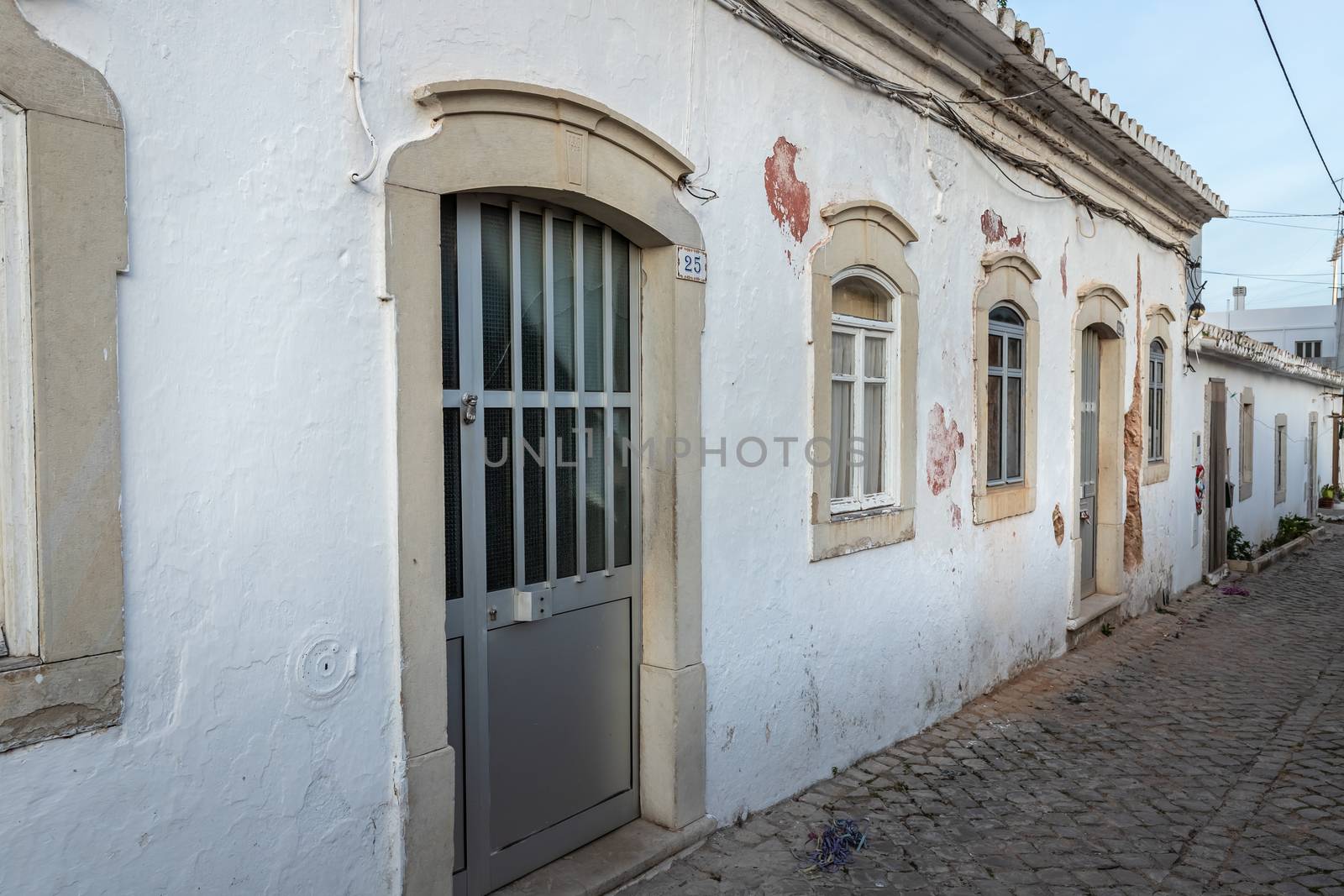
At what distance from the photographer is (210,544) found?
2.53 meters

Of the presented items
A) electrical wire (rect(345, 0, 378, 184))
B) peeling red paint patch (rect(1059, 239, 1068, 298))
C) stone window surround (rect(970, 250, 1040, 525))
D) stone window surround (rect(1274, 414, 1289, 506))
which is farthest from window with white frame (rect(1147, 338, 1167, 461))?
electrical wire (rect(345, 0, 378, 184))

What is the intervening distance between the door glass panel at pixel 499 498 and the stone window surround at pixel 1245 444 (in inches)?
521

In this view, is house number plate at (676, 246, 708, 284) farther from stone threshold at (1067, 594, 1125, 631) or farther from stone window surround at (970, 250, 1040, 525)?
stone threshold at (1067, 594, 1125, 631)

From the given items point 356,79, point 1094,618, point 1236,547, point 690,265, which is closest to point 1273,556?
point 1236,547

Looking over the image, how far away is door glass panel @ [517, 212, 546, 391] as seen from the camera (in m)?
3.54

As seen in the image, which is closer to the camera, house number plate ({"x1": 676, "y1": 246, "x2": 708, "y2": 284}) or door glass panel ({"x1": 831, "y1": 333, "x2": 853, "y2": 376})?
house number plate ({"x1": 676, "y1": 246, "x2": 708, "y2": 284})

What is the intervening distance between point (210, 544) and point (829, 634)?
10.6 feet

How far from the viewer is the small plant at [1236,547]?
508 inches

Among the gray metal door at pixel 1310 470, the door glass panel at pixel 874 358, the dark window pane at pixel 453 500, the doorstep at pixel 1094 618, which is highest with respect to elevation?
the door glass panel at pixel 874 358

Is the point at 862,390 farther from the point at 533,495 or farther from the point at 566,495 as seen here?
the point at 533,495

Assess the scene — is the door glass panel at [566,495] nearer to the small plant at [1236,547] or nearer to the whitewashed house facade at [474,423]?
the whitewashed house facade at [474,423]

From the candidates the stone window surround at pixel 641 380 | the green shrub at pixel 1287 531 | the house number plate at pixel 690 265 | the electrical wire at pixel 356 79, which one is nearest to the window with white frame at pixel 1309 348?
the green shrub at pixel 1287 531

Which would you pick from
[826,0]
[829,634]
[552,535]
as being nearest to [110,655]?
[552,535]

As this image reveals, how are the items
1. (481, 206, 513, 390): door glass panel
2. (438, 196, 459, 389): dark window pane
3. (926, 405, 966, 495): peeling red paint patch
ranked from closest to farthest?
(438, 196, 459, 389): dark window pane
(481, 206, 513, 390): door glass panel
(926, 405, 966, 495): peeling red paint patch
